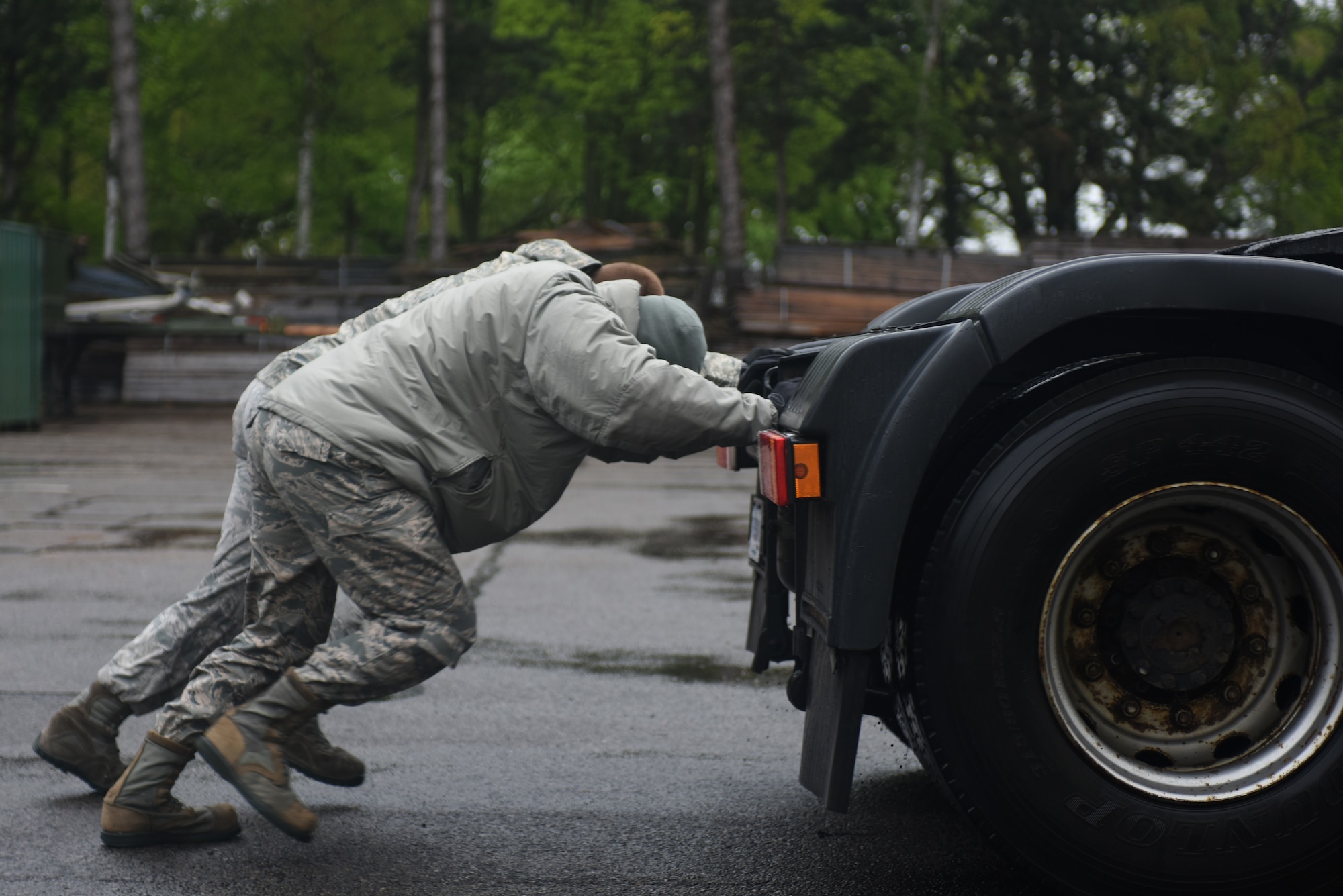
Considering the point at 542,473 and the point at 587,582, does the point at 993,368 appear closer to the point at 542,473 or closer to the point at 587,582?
the point at 542,473

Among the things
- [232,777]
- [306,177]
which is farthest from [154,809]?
[306,177]

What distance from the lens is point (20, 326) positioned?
55.8ft

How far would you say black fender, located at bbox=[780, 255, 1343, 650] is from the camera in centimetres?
254

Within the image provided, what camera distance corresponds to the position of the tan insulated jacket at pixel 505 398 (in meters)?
2.95

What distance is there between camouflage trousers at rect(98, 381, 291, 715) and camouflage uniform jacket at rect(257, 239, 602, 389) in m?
0.09

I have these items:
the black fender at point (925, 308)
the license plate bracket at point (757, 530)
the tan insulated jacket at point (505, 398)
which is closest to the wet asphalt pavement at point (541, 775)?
the license plate bracket at point (757, 530)

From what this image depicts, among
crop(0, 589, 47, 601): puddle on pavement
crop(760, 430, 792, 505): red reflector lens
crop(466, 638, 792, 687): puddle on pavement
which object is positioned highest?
crop(760, 430, 792, 505): red reflector lens

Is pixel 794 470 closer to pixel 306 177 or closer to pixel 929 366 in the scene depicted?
pixel 929 366

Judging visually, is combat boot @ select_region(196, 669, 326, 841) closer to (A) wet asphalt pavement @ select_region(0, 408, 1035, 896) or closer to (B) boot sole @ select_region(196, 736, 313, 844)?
(B) boot sole @ select_region(196, 736, 313, 844)

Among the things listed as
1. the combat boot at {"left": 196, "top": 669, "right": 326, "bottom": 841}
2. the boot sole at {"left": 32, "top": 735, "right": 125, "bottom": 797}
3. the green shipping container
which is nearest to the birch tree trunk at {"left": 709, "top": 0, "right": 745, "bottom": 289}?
the green shipping container

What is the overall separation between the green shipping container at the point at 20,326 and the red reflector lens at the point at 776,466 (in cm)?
1629

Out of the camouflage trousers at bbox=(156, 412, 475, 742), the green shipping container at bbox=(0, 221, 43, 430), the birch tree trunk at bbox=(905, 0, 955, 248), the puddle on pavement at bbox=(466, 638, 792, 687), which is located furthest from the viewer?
the birch tree trunk at bbox=(905, 0, 955, 248)

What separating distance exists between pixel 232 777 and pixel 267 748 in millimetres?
96

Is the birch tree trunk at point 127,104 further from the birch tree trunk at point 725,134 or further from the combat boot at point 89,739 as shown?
the combat boot at point 89,739
